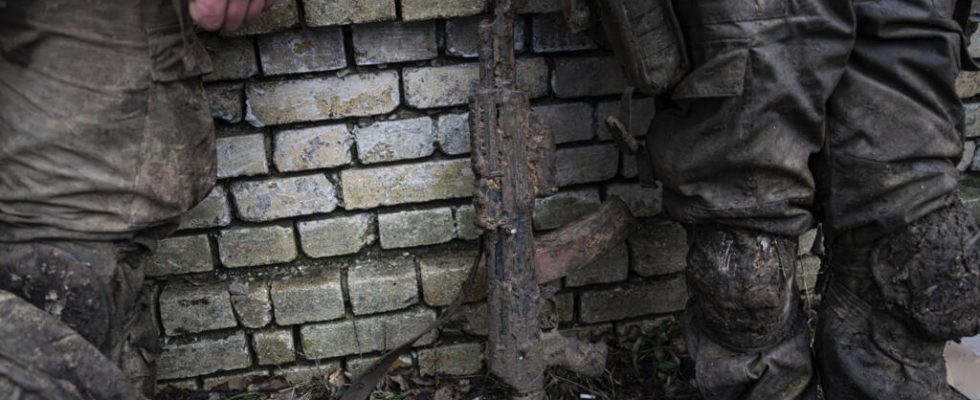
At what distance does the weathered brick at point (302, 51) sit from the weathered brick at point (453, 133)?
350 millimetres

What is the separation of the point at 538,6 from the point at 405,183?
26.2 inches

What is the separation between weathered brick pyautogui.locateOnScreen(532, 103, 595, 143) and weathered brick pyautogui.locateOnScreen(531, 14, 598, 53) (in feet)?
A: 0.58

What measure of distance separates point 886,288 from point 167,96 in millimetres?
1713

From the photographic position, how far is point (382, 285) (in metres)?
2.67

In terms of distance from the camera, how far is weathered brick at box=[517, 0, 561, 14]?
8.11 ft

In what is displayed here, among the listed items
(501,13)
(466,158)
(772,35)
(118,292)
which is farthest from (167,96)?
(772,35)

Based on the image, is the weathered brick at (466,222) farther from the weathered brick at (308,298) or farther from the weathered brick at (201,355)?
the weathered brick at (201,355)

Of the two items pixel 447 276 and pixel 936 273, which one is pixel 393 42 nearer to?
pixel 447 276

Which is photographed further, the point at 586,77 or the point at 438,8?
the point at 586,77

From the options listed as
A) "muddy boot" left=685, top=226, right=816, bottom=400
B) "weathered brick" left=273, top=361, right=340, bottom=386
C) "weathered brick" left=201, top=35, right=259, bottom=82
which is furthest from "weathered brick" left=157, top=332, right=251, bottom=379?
"muddy boot" left=685, top=226, right=816, bottom=400

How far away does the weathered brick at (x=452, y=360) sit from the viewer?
280 centimetres

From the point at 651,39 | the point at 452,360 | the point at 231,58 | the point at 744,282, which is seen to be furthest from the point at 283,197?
the point at 744,282

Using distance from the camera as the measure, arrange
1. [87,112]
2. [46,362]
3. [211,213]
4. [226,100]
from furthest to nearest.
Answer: [211,213]
[226,100]
[87,112]
[46,362]

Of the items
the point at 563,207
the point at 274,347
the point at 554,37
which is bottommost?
the point at 274,347
